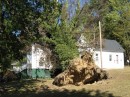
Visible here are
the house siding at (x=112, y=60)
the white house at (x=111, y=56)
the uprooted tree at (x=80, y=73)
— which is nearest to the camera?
the uprooted tree at (x=80, y=73)

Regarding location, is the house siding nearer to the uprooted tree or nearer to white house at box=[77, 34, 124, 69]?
white house at box=[77, 34, 124, 69]

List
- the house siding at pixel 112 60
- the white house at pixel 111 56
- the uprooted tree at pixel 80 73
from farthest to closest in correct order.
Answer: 1. the house siding at pixel 112 60
2. the white house at pixel 111 56
3. the uprooted tree at pixel 80 73

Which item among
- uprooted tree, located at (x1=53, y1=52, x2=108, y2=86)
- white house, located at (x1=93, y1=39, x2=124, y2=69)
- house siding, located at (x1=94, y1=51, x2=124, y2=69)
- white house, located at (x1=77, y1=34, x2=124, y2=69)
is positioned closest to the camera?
uprooted tree, located at (x1=53, y1=52, x2=108, y2=86)

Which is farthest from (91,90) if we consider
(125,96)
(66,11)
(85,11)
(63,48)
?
(85,11)

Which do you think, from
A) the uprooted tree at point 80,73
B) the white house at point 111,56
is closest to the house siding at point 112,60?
the white house at point 111,56

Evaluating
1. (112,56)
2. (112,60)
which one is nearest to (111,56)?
(112,56)

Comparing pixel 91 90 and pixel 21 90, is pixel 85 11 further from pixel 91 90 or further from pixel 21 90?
pixel 91 90

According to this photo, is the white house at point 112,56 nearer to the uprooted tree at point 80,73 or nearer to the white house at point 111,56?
the white house at point 111,56

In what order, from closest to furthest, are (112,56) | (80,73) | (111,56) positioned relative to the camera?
1. (80,73)
2. (111,56)
3. (112,56)

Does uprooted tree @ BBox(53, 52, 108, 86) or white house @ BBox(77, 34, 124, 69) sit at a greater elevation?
white house @ BBox(77, 34, 124, 69)

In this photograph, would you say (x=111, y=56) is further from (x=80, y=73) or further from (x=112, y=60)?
(x=80, y=73)

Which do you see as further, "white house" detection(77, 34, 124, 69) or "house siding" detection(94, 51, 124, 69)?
"house siding" detection(94, 51, 124, 69)

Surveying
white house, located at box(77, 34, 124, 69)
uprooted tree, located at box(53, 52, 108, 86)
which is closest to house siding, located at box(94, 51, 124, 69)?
white house, located at box(77, 34, 124, 69)

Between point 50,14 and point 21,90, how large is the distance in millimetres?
5081
